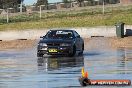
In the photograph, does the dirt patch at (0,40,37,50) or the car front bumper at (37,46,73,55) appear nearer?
the car front bumper at (37,46,73,55)

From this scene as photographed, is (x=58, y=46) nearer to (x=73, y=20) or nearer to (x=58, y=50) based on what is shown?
(x=58, y=50)

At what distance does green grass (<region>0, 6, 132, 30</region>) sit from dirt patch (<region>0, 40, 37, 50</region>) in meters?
7.10

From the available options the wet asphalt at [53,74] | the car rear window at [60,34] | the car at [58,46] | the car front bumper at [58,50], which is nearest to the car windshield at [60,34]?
the car rear window at [60,34]

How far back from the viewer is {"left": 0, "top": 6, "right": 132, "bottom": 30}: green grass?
53.8m

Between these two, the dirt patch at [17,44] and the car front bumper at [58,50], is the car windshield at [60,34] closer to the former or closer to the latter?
the car front bumper at [58,50]

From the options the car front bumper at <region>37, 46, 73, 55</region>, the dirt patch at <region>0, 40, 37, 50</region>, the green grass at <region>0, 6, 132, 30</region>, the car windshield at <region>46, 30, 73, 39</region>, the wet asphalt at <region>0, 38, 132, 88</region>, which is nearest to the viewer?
the wet asphalt at <region>0, 38, 132, 88</region>

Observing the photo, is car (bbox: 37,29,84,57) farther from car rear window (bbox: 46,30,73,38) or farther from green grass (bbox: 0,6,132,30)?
green grass (bbox: 0,6,132,30)

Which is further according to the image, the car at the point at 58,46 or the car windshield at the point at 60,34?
the car windshield at the point at 60,34

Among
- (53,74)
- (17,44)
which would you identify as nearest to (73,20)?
(17,44)

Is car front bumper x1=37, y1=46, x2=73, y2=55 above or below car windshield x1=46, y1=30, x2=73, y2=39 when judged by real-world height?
below

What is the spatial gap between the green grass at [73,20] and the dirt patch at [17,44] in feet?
23.3

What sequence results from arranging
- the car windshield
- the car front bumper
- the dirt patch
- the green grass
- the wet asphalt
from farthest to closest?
the green grass, the dirt patch, the car windshield, the car front bumper, the wet asphalt

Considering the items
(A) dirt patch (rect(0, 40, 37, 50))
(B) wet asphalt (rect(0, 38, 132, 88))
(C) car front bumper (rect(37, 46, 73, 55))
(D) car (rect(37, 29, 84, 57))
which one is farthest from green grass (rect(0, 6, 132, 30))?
(B) wet asphalt (rect(0, 38, 132, 88))

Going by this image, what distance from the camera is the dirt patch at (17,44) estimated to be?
1706 inches
